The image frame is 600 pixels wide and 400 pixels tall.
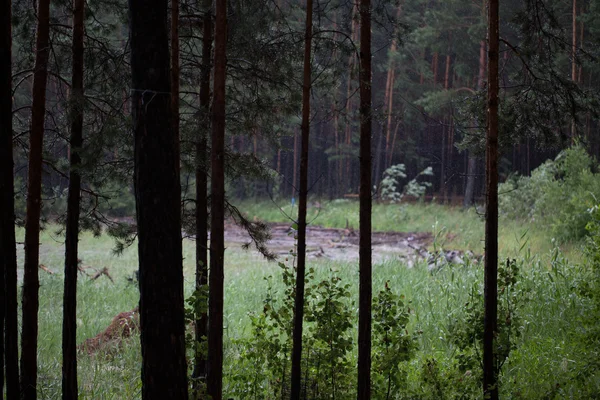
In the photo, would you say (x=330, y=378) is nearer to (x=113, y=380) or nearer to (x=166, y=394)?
(x=166, y=394)

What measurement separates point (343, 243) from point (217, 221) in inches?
610

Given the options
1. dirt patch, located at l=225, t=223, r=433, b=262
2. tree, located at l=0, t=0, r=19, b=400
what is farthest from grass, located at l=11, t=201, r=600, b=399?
tree, located at l=0, t=0, r=19, b=400

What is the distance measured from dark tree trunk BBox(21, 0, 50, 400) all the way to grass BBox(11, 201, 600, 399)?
1.33ft

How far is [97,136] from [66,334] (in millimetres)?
2168

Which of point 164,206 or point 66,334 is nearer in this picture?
point 164,206

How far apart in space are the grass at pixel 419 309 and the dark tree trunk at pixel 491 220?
0.38 metres

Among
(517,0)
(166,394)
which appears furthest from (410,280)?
(517,0)

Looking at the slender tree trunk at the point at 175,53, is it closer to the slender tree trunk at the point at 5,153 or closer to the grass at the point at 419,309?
the slender tree trunk at the point at 5,153

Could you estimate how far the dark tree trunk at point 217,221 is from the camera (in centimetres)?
546

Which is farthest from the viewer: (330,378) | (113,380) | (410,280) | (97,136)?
(410,280)

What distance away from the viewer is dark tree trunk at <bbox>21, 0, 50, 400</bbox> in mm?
6141

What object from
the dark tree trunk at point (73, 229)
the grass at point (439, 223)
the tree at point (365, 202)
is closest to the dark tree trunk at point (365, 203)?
the tree at point (365, 202)

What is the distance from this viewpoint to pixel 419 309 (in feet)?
33.7

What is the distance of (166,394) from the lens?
3.97 meters
